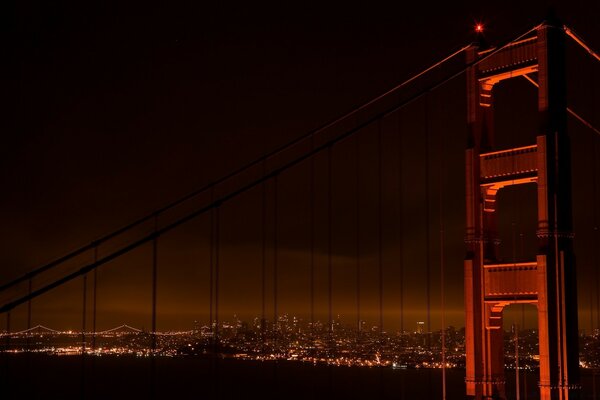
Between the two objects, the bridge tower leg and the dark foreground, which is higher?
the bridge tower leg

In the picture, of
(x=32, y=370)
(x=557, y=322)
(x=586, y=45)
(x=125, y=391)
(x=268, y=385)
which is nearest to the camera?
(x=557, y=322)

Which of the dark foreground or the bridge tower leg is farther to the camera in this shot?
the dark foreground

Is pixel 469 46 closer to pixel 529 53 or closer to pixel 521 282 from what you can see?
pixel 529 53

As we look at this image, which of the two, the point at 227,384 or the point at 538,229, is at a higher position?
the point at 538,229

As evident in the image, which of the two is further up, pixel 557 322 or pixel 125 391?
pixel 557 322

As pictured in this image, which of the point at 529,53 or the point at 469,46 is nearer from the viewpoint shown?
the point at 529,53

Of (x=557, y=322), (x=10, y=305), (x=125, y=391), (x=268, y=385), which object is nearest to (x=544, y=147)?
(x=557, y=322)

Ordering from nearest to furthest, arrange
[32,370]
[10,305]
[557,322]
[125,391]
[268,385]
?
1. [10,305]
2. [557,322]
3. [125,391]
4. [268,385]
5. [32,370]

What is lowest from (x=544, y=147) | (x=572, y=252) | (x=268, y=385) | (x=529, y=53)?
(x=268, y=385)
